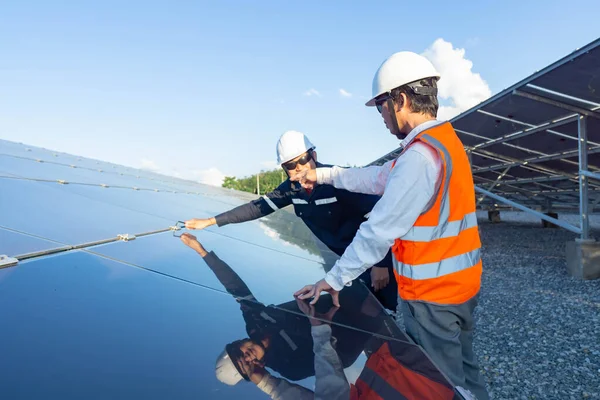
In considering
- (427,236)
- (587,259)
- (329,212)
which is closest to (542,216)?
(587,259)

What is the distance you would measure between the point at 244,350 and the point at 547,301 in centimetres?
653

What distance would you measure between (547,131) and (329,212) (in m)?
7.56

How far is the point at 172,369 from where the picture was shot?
111 cm

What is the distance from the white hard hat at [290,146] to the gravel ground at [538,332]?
280cm

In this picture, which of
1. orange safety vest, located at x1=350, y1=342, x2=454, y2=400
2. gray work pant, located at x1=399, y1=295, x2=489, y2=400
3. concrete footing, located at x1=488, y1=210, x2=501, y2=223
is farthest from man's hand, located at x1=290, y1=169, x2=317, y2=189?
concrete footing, located at x1=488, y1=210, x2=501, y2=223

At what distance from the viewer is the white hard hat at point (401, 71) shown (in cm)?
227

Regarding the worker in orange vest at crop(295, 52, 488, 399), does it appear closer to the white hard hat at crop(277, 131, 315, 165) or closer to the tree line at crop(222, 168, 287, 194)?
the white hard hat at crop(277, 131, 315, 165)

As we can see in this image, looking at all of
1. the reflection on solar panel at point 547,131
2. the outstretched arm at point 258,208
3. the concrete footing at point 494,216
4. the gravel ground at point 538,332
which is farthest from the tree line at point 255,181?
the outstretched arm at point 258,208

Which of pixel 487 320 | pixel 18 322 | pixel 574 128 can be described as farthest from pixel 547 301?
pixel 18 322

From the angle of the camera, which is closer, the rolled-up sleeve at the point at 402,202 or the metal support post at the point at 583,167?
the rolled-up sleeve at the point at 402,202

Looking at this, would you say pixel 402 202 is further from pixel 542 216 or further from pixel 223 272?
pixel 542 216

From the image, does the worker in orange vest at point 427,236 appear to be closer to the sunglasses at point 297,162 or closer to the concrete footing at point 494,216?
the sunglasses at point 297,162

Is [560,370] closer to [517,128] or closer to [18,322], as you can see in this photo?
[18,322]

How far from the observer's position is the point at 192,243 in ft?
9.48
